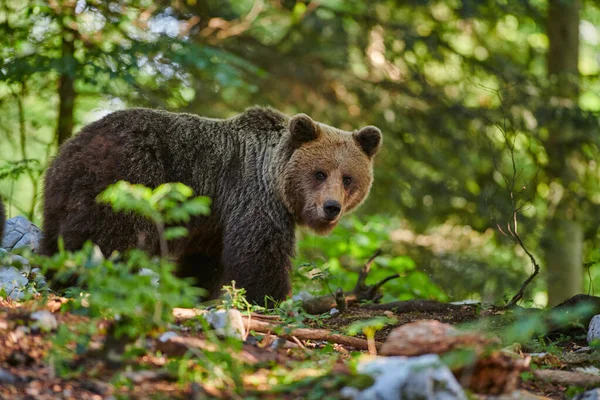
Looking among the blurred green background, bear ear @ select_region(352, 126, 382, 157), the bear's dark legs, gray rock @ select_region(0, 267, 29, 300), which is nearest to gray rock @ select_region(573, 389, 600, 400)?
gray rock @ select_region(0, 267, 29, 300)

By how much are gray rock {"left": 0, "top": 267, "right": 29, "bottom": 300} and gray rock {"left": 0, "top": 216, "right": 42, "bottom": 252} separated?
99cm

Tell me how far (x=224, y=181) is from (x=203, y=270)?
106cm

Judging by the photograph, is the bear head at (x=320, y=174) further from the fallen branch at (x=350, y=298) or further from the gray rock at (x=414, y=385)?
the gray rock at (x=414, y=385)

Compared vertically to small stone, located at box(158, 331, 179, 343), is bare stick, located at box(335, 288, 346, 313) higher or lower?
lower

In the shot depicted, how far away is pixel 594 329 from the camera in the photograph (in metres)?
5.55

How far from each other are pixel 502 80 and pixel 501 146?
1.20 m

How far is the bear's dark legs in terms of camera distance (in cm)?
737

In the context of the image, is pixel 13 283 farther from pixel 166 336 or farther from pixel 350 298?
pixel 350 298

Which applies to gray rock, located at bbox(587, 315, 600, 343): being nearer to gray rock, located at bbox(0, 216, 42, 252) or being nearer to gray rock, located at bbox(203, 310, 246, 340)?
gray rock, located at bbox(203, 310, 246, 340)

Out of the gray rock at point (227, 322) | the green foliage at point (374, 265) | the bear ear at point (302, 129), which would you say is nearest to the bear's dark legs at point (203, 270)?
the green foliage at point (374, 265)

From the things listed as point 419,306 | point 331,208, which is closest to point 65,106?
point 331,208

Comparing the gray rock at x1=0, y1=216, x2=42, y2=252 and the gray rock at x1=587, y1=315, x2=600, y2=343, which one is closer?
the gray rock at x1=587, y1=315, x2=600, y2=343

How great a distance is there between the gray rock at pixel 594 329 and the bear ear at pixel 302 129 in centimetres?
299

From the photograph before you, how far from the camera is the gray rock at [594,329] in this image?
217 inches
